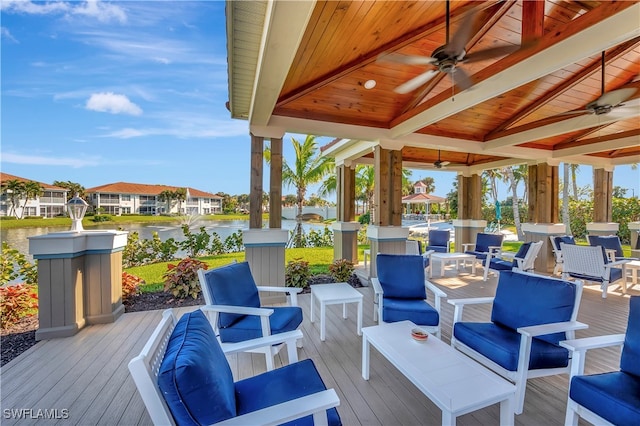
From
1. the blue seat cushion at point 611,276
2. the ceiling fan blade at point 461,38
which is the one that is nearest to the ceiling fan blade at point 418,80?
the ceiling fan blade at point 461,38

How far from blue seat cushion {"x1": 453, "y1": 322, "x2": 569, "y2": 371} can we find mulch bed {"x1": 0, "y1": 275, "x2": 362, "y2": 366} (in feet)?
10.0

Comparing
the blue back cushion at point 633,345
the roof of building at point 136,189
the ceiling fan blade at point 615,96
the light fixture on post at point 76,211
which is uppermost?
the ceiling fan blade at point 615,96

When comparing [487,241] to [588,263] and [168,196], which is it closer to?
[588,263]

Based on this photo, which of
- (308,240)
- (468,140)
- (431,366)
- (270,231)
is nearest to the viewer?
(431,366)

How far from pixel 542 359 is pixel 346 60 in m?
3.83

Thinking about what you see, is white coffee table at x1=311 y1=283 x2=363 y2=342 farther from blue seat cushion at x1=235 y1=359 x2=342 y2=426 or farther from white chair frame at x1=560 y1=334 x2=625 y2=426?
white chair frame at x1=560 y1=334 x2=625 y2=426

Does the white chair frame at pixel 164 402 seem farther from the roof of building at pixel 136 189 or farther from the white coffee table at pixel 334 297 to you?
the roof of building at pixel 136 189

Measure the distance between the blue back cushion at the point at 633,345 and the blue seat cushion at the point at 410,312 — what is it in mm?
1288

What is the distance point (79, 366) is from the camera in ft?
8.15

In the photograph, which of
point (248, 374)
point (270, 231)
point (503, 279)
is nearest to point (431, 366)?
point (503, 279)

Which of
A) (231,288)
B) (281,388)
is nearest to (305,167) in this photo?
(231,288)

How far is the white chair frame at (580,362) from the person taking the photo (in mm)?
1551

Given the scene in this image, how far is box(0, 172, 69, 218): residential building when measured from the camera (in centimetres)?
485

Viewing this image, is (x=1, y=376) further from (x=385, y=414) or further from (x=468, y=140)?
(x=468, y=140)
